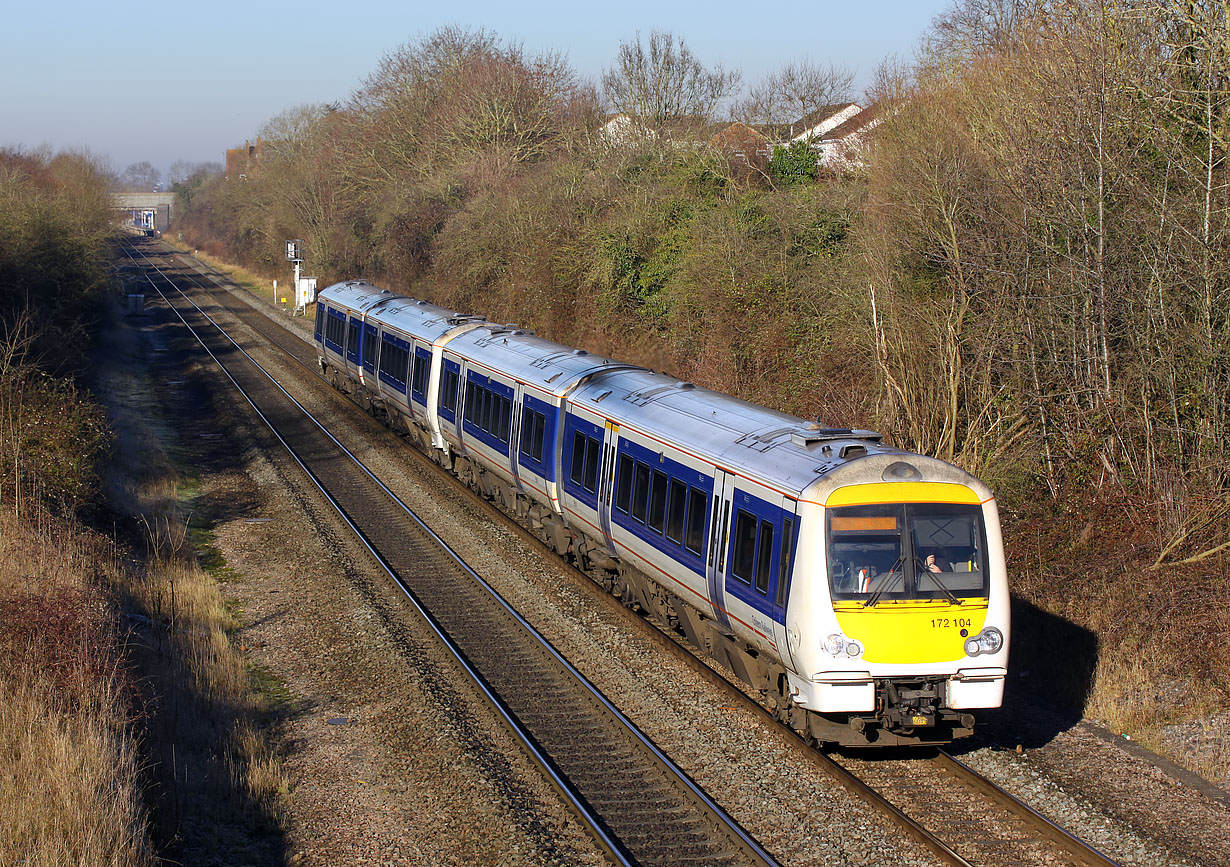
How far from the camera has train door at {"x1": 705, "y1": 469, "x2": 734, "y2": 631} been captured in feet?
31.3

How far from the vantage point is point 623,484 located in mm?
11914

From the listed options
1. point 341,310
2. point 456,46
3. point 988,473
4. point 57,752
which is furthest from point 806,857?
point 456,46

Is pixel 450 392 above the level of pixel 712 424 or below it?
below

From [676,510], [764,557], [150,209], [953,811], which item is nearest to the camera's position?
[953,811]

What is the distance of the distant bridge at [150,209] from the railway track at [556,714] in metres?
129

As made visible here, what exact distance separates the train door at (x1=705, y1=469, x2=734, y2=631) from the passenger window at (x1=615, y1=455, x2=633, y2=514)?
2055 mm

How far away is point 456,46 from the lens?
4997 centimetres

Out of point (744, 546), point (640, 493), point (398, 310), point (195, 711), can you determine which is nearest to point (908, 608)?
point (744, 546)

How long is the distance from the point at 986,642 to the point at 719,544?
2466mm

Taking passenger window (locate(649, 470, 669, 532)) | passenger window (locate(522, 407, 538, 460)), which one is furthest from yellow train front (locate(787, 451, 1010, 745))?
passenger window (locate(522, 407, 538, 460))

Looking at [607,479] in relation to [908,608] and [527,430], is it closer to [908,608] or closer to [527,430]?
[527,430]

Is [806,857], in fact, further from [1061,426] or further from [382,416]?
[382,416]

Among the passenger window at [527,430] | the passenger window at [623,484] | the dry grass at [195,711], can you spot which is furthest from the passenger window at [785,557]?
the passenger window at [527,430]

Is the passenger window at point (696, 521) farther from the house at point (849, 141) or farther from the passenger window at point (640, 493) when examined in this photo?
the house at point (849, 141)
